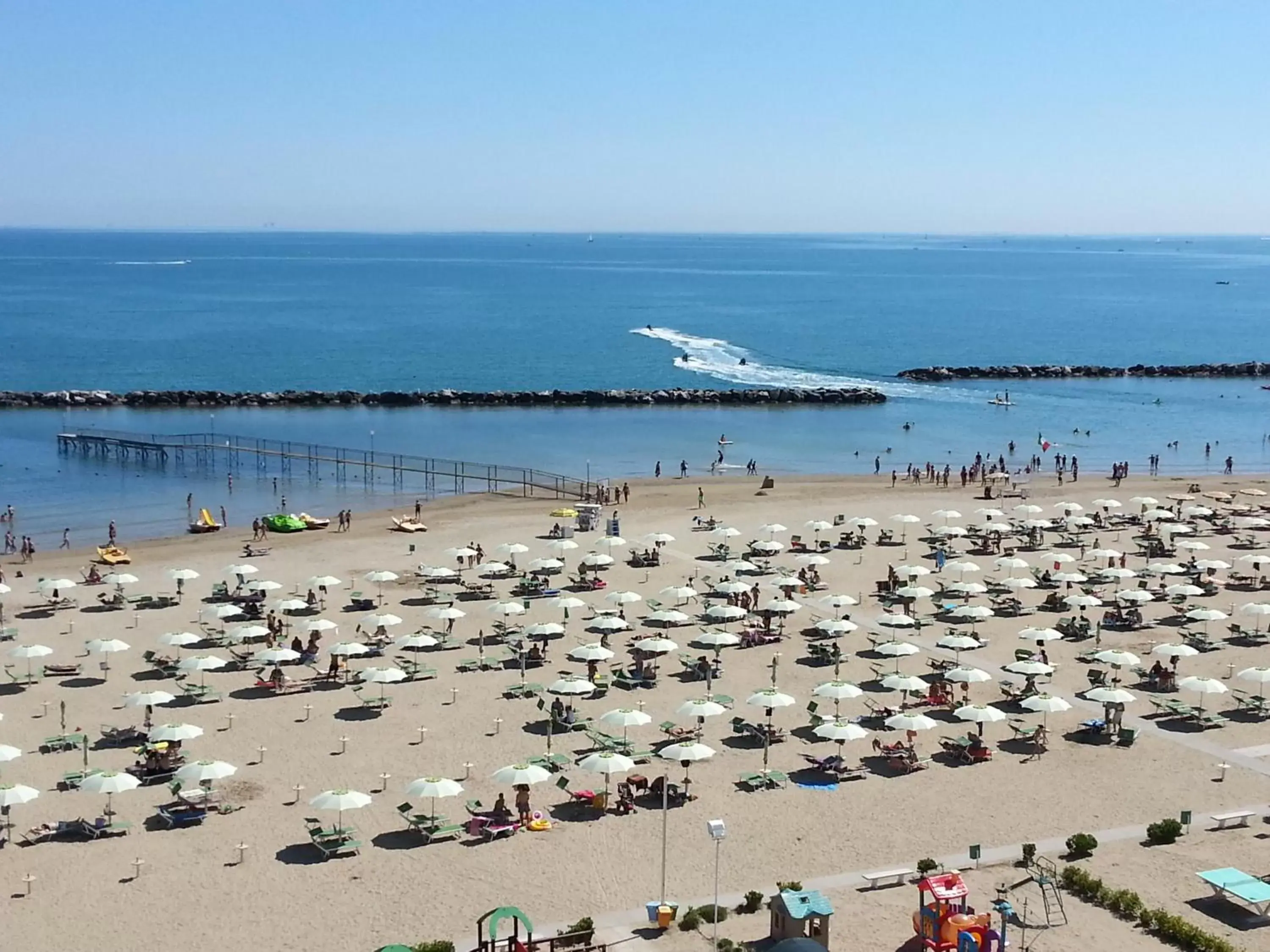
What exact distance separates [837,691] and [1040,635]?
25.6 feet

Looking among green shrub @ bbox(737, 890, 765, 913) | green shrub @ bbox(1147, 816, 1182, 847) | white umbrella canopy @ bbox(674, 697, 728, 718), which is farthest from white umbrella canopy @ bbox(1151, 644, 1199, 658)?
green shrub @ bbox(737, 890, 765, 913)

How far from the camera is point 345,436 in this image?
8006cm

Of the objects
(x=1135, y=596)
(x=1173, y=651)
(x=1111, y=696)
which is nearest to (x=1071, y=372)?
(x=1135, y=596)

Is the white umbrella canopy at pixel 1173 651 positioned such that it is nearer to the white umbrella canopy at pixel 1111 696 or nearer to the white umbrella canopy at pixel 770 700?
the white umbrella canopy at pixel 1111 696

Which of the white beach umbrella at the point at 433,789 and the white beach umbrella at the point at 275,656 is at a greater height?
the white beach umbrella at the point at 433,789

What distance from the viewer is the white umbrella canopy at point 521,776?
22.8m

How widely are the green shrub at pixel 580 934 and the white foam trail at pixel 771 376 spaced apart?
3317 inches

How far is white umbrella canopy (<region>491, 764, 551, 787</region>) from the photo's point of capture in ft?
74.7

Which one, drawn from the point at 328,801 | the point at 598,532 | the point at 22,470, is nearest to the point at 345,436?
the point at 22,470

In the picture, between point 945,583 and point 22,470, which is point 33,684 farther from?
point 22,470

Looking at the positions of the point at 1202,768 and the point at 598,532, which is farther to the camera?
the point at 598,532

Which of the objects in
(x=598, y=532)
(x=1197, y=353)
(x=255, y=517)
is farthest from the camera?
(x=1197, y=353)

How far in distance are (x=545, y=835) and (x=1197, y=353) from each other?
127736 millimetres

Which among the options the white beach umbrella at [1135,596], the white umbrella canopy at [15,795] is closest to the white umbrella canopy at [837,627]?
the white beach umbrella at [1135,596]
